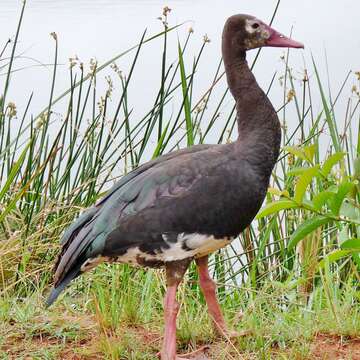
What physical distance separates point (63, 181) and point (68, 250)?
1513 mm

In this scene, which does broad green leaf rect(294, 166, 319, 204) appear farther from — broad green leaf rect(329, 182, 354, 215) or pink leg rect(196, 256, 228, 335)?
pink leg rect(196, 256, 228, 335)

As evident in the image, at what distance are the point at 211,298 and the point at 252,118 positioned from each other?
75cm

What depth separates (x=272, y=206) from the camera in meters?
2.80

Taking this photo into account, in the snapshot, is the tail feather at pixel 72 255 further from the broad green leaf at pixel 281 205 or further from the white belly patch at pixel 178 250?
the broad green leaf at pixel 281 205

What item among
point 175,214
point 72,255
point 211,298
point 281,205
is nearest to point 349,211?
point 281,205

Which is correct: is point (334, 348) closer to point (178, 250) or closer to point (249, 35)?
point (178, 250)

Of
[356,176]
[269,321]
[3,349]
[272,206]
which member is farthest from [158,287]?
[356,176]

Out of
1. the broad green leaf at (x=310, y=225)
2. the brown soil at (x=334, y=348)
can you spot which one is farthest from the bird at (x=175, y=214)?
the broad green leaf at (x=310, y=225)

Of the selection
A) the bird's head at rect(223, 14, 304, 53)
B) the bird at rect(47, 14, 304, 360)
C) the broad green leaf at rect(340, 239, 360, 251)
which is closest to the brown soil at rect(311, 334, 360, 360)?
the bird at rect(47, 14, 304, 360)

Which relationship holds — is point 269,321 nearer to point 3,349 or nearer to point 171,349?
point 171,349

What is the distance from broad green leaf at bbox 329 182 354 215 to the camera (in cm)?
261

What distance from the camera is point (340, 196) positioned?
2.65m

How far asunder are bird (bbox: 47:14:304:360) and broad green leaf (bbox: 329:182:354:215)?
0.60m

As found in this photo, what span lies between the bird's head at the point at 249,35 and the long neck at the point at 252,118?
34 mm
